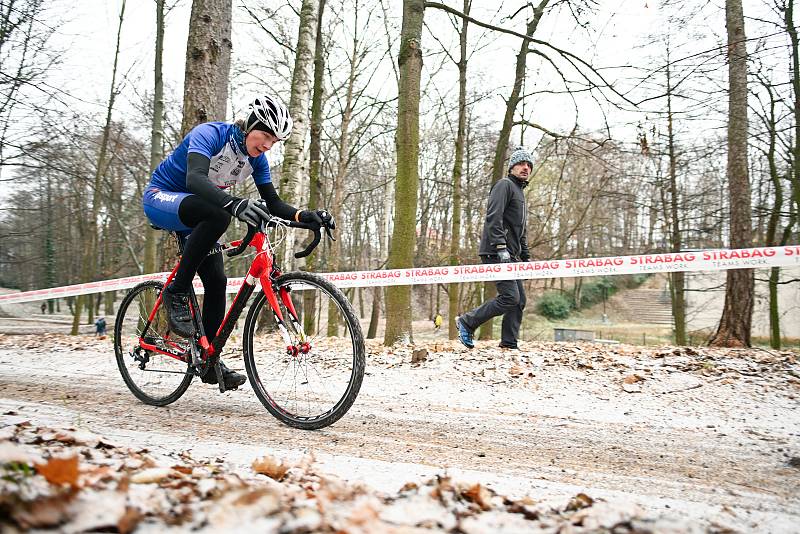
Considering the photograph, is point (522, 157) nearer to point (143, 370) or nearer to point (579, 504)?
point (143, 370)

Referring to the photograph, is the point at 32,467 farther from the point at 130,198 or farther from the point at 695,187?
the point at 130,198

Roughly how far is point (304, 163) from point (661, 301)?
133 ft

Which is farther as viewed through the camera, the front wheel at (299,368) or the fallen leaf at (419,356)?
the fallen leaf at (419,356)

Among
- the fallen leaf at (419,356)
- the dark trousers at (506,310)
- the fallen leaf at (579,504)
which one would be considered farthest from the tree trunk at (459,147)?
the fallen leaf at (579,504)

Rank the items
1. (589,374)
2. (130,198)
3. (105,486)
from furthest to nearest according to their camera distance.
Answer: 1. (130,198)
2. (589,374)
3. (105,486)

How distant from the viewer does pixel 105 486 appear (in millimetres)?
1417

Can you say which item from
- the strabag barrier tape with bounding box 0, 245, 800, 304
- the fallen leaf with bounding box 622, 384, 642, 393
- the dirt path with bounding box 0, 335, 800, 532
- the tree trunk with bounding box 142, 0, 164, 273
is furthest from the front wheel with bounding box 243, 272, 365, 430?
the tree trunk with bounding box 142, 0, 164, 273

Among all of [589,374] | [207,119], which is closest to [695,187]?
[589,374]

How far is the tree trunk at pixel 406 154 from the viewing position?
7000 mm

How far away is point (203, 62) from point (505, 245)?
5122mm

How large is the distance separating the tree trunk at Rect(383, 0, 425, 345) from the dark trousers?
1137 mm

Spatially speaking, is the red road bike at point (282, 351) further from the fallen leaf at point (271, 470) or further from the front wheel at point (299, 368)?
the fallen leaf at point (271, 470)

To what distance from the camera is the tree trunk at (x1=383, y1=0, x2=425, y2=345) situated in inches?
276

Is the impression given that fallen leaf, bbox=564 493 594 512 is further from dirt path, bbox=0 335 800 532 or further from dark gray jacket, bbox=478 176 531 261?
dark gray jacket, bbox=478 176 531 261
